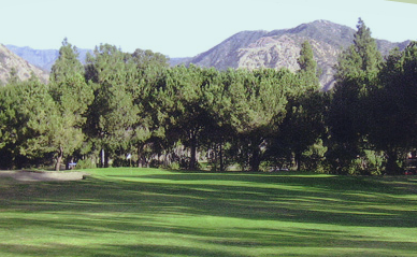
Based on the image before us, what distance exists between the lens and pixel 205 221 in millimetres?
14273

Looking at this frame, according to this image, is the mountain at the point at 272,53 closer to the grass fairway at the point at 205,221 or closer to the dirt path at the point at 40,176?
the dirt path at the point at 40,176

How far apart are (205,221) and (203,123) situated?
117 ft

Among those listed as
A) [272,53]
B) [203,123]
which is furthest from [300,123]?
[272,53]

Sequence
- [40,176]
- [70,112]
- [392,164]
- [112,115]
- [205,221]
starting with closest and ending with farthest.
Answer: [205,221] < [40,176] < [392,164] < [70,112] < [112,115]

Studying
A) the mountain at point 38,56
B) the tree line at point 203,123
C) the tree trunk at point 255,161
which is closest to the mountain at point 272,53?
the mountain at point 38,56

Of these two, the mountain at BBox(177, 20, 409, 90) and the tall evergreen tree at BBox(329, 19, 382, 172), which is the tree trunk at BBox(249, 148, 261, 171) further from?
the mountain at BBox(177, 20, 409, 90)

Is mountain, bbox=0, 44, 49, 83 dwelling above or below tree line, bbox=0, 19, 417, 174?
above

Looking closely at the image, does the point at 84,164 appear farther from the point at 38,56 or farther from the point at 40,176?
the point at 38,56

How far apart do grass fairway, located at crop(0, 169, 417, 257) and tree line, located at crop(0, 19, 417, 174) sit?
61.7 ft

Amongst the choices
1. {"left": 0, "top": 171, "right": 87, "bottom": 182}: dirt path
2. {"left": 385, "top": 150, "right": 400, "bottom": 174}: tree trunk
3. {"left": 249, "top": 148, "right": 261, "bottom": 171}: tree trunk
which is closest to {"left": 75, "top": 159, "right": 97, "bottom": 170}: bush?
{"left": 249, "top": 148, "right": 261, "bottom": 171}: tree trunk

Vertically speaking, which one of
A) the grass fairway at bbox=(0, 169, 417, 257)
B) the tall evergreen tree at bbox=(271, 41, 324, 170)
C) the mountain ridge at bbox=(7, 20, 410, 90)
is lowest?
the grass fairway at bbox=(0, 169, 417, 257)

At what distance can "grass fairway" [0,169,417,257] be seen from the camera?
993 cm

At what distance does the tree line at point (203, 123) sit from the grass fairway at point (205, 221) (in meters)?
18.8

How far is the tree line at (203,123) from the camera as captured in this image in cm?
4475
